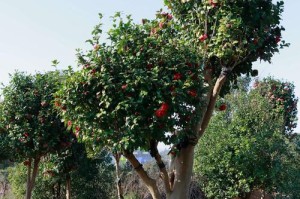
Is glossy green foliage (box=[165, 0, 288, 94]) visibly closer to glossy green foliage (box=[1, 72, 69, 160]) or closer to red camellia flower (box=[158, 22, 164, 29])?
red camellia flower (box=[158, 22, 164, 29])

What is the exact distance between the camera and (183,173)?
7387 mm

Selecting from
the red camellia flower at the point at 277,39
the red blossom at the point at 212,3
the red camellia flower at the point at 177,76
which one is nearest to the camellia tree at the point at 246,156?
the red camellia flower at the point at 277,39

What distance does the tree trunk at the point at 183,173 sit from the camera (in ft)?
23.9

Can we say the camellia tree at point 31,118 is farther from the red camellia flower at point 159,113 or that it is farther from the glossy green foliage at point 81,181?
the red camellia flower at point 159,113

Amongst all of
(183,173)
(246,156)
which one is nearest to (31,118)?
(183,173)

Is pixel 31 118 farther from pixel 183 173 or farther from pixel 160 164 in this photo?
pixel 183 173

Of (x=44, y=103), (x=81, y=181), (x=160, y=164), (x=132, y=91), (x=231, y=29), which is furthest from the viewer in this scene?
(x=81, y=181)

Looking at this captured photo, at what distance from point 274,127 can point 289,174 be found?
5.83 feet

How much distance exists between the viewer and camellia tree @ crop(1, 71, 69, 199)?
10594 millimetres

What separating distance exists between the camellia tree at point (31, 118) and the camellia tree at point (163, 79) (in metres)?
3.83

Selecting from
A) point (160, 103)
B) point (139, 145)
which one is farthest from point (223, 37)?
point (139, 145)

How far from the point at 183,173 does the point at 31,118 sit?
204 inches

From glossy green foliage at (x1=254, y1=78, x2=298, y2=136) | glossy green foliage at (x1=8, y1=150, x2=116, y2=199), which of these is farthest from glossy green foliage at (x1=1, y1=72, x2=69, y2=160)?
glossy green foliage at (x1=254, y1=78, x2=298, y2=136)

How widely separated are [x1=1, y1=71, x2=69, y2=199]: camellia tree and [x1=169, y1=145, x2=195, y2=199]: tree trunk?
179 inches
